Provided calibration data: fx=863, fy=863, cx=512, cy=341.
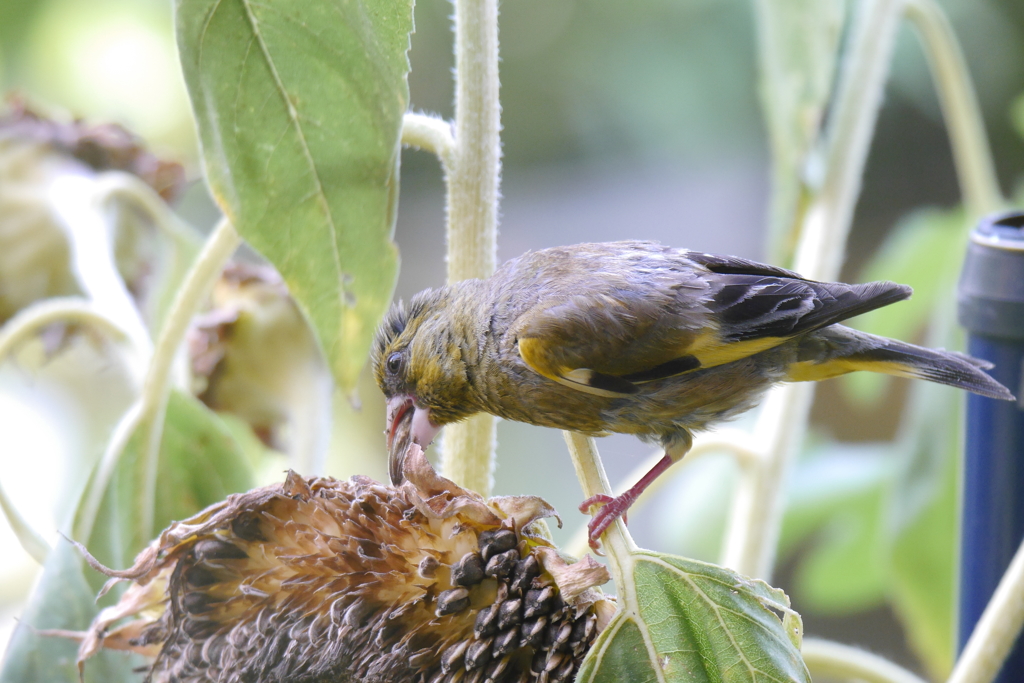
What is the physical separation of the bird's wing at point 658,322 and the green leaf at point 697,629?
0.17 meters

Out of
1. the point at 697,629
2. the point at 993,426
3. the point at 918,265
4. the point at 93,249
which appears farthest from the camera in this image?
the point at 918,265

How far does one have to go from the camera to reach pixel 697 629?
1.28ft

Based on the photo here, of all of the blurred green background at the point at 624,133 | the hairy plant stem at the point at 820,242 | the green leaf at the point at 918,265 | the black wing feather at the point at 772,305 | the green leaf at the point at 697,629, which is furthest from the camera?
the blurred green background at the point at 624,133

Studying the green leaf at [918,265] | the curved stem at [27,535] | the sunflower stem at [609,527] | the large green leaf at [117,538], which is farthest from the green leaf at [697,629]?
the green leaf at [918,265]

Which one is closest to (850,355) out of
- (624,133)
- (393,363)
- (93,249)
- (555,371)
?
(555,371)

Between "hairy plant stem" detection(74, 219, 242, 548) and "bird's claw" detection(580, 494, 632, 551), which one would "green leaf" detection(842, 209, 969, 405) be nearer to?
"bird's claw" detection(580, 494, 632, 551)

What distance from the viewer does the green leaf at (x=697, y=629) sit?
1.24ft

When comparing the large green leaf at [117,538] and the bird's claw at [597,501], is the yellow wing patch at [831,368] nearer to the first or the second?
the bird's claw at [597,501]

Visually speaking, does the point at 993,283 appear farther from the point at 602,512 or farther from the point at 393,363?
the point at 393,363

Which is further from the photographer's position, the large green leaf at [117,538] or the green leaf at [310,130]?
the large green leaf at [117,538]

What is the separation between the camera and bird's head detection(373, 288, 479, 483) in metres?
0.61

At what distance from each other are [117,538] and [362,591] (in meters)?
0.27

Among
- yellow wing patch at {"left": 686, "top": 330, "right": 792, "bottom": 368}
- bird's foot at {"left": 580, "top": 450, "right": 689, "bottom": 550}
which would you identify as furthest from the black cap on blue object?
bird's foot at {"left": 580, "top": 450, "right": 689, "bottom": 550}

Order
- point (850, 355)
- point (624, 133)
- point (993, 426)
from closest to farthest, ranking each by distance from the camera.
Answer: point (993, 426) → point (850, 355) → point (624, 133)
